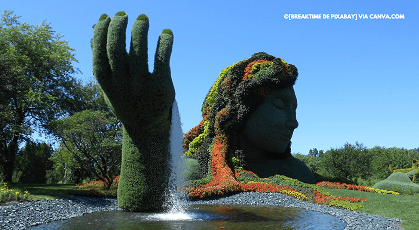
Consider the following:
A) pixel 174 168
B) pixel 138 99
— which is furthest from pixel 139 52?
pixel 174 168

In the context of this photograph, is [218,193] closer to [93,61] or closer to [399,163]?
[93,61]

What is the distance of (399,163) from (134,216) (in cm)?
2304

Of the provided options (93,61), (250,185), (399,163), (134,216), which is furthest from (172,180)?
(399,163)

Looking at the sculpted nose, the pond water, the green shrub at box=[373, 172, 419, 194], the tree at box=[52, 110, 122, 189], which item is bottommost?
the pond water

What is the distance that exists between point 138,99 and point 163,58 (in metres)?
1.15

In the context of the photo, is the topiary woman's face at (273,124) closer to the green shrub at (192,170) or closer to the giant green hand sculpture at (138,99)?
the green shrub at (192,170)

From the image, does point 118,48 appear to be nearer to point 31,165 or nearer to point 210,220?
point 210,220

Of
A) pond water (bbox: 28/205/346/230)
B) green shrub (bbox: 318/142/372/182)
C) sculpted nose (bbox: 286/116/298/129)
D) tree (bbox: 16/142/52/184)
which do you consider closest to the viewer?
pond water (bbox: 28/205/346/230)

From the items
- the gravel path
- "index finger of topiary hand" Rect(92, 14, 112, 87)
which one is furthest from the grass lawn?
"index finger of topiary hand" Rect(92, 14, 112, 87)

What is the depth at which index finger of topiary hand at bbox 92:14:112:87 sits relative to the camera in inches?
272

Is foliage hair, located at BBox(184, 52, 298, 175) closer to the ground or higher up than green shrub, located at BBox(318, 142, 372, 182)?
higher up

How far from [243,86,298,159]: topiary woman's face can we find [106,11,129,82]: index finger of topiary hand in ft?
29.2

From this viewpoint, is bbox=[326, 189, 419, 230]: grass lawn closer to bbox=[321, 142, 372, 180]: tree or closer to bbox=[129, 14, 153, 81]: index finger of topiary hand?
bbox=[129, 14, 153, 81]: index finger of topiary hand

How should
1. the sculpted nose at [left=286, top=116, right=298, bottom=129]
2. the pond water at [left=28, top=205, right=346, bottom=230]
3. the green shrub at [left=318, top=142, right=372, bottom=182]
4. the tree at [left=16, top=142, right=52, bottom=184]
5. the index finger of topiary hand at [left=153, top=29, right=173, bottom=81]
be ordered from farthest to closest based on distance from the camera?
the tree at [left=16, top=142, right=52, bottom=184], the green shrub at [left=318, top=142, right=372, bottom=182], the sculpted nose at [left=286, top=116, right=298, bottom=129], the index finger of topiary hand at [left=153, top=29, right=173, bottom=81], the pond water at [left=28, top=205, right=346, bottom=230]
